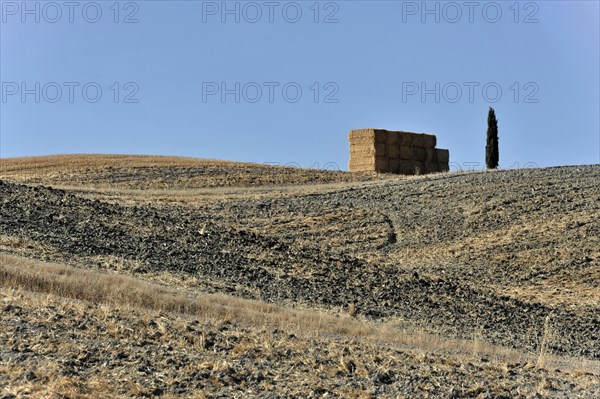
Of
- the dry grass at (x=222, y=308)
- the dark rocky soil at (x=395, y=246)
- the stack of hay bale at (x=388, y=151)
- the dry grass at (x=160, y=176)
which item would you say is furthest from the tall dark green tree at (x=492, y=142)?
the dry grass at (x=222, y=308)

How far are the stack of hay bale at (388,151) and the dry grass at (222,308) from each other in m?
33.1

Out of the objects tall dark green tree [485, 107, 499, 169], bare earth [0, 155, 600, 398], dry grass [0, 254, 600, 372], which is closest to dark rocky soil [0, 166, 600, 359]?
bare earth [0, 155, 600, 398]

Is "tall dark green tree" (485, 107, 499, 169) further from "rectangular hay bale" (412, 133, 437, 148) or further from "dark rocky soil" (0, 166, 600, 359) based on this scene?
"dark rocky soil" (0, 166, 600, 359)

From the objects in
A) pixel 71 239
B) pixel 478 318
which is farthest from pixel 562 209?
pixel 71 239

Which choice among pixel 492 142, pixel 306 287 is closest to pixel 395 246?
pixel 306 287

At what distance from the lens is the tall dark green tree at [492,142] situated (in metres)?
47.5

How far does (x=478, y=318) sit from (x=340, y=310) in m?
3.41

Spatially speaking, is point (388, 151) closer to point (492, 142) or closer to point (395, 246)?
point (492, 142)

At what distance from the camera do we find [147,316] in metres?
12.0

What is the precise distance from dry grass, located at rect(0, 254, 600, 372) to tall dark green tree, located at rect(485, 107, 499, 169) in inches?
1261

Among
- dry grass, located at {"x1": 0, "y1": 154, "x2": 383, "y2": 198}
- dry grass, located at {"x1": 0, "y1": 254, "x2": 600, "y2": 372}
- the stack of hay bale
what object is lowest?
dry grass, located at {"x1": 0, "y1": 254, "x2": 600, "y2": 372}

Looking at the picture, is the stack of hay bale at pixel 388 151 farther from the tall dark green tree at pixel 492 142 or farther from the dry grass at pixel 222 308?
the dry grass at pixel 222 308

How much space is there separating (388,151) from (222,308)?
1402 inches

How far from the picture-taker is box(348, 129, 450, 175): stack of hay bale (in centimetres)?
4953
